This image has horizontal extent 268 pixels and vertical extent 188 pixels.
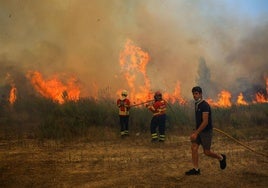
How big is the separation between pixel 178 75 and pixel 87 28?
8.16 m

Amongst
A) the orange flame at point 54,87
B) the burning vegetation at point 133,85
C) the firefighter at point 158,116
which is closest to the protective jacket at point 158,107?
the firefighter at point 158,116

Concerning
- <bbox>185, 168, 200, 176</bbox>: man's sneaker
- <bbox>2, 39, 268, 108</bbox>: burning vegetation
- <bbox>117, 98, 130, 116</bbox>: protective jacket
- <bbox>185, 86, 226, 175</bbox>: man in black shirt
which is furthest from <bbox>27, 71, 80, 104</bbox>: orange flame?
<bbox>185, 86, 226, 175</bbox>: man in black shirt

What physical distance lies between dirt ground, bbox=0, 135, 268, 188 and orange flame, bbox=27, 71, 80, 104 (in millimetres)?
8904

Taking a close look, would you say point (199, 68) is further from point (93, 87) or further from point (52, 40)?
point (52, 40)

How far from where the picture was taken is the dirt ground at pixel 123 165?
6.68m

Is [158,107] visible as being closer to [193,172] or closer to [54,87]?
[193,172]

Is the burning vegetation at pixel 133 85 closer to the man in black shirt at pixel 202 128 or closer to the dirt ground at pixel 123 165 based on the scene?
the dirt ground at pixel 123 165

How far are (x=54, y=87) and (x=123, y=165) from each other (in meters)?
13.4

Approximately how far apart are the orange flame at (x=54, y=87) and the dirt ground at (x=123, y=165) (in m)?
8.90

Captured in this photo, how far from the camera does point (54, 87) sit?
67.0ft

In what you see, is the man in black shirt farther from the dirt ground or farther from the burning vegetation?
the burning vegetation

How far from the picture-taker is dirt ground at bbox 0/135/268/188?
6676 millimetres

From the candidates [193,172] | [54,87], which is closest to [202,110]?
[193,172]

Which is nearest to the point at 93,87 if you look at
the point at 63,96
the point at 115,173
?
the point at 63,96
